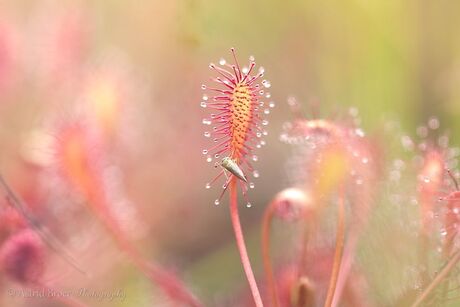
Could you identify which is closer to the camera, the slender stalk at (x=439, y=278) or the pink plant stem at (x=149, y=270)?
the slender stalk at (x=439, y=278)

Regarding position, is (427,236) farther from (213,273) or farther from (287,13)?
(287,13)

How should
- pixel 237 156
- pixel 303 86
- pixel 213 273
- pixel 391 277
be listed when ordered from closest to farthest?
pixel 237 156 → pixel 391 277 → pixel 213 273 → pixel 303 86

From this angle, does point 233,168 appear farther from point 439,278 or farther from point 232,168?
point 439,278

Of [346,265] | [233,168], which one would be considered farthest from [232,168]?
[346,265]

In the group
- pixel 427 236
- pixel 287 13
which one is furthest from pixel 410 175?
pixel 287 13

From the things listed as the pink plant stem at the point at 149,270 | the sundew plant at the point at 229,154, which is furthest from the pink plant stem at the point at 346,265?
the pink plant stem at the point at 149,270

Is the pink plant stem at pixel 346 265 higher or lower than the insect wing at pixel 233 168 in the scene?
lower

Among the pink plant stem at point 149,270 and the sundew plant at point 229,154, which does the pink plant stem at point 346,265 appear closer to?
the sundew plant at point 229,154

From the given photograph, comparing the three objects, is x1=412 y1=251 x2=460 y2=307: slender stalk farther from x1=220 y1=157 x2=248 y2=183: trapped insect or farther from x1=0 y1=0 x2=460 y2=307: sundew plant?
x1=220 y1=157 x2=248 y2=183: trapped insect
